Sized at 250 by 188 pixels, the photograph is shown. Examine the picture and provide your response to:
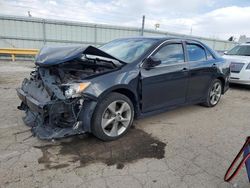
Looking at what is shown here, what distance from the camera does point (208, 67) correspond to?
4.65 meters

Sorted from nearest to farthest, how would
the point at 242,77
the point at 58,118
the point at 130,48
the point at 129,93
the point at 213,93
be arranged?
the point at 58,118 < the point at 129,93 < the point at 130,48 < the point at 213,93 < the point at 242,77

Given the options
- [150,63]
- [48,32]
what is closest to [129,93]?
[150,63]

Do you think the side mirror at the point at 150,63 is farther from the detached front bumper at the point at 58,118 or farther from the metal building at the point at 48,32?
the metal building at the point at 48,32

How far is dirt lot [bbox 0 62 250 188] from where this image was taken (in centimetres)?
231

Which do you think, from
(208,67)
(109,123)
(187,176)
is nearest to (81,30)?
(208,67)

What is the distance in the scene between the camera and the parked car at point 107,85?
285 centimetres

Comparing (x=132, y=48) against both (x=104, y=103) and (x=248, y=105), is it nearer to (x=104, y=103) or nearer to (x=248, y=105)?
(x=104, y=103)

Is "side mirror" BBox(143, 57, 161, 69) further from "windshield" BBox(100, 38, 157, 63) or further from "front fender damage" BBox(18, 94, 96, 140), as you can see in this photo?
"front fender damage" BBox(18, 94, 96, 140)

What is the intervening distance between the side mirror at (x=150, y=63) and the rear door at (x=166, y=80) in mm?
73

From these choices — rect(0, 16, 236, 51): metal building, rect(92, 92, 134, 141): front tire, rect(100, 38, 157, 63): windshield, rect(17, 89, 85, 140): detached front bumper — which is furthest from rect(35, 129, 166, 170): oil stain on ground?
rect(0, 16, 236, 51): metal building

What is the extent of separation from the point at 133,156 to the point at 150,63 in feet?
4.88

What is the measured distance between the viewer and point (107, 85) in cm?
295

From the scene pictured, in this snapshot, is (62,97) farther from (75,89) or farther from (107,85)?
(107,85)

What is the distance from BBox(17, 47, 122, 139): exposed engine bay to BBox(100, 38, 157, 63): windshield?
18.2 inches
